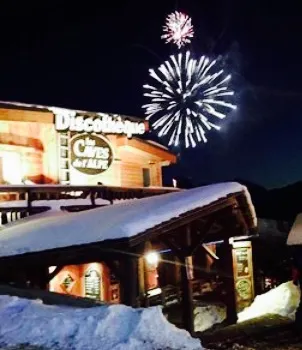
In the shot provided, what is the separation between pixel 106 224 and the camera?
10555mm

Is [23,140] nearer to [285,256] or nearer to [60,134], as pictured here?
[60,134]

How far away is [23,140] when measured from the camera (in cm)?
2031

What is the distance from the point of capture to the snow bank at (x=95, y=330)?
22.6 ft

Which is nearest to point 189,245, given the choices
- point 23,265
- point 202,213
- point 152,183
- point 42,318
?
point 202,213

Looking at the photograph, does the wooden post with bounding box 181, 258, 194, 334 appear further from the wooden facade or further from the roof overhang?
the roof overhang

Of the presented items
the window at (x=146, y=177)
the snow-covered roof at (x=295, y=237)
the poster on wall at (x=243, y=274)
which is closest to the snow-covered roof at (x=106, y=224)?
the snow-covered roof at (x=295, y=237)

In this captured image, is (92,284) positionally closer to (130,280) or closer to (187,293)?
(187,293)

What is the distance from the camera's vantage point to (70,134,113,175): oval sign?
21.3 meters

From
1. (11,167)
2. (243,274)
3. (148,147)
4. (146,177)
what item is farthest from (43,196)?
(146,177)

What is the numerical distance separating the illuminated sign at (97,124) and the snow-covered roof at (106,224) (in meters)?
7.34

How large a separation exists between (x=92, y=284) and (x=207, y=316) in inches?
176

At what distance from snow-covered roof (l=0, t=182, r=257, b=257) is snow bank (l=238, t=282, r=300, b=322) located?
372 centimetres

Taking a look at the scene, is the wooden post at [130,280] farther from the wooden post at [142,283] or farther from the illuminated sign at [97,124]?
the illuminated sign at [97,124]

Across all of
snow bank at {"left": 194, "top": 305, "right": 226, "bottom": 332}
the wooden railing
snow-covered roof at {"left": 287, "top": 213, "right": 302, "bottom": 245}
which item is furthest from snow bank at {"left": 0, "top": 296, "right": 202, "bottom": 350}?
snow bank at {"left": 194, "top": 305, "right": 226, "bottom": 332}
